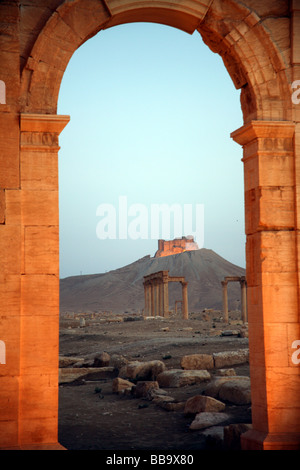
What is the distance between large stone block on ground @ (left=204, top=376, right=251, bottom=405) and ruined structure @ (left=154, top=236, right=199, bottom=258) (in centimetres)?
12191

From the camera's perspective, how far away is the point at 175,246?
136250mm

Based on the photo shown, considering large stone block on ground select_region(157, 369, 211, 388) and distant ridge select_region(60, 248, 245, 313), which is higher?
distant ridge select_region(60, 248, 245, 313)

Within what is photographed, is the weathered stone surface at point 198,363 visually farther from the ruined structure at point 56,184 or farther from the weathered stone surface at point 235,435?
the ruined structure at point 56,184

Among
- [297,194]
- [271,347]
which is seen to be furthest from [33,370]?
[297,194]

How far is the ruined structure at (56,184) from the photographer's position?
7.09m

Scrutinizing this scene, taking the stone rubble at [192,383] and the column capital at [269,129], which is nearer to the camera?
the column capital at [269,129]

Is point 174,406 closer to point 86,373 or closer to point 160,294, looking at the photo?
point 86,373

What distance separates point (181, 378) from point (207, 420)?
3859 mm

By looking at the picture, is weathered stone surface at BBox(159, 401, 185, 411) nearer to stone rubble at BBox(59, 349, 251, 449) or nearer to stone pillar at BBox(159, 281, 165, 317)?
stone rubble at BBox(59, 349, 251, 449)

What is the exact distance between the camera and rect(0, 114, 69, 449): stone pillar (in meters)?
A: 6.96

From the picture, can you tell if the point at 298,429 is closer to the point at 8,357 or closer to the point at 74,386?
the point at 8,357

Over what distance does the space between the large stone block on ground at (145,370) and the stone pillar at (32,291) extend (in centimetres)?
855

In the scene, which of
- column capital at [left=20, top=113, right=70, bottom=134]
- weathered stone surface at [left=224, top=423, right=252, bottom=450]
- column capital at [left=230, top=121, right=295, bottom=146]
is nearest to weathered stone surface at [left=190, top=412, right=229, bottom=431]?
weathered stone surface at [left=224, top=423, right=252, bottom=450]

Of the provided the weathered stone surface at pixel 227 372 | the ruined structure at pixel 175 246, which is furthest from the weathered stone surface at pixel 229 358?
the ruined structure at pixel 175 246
